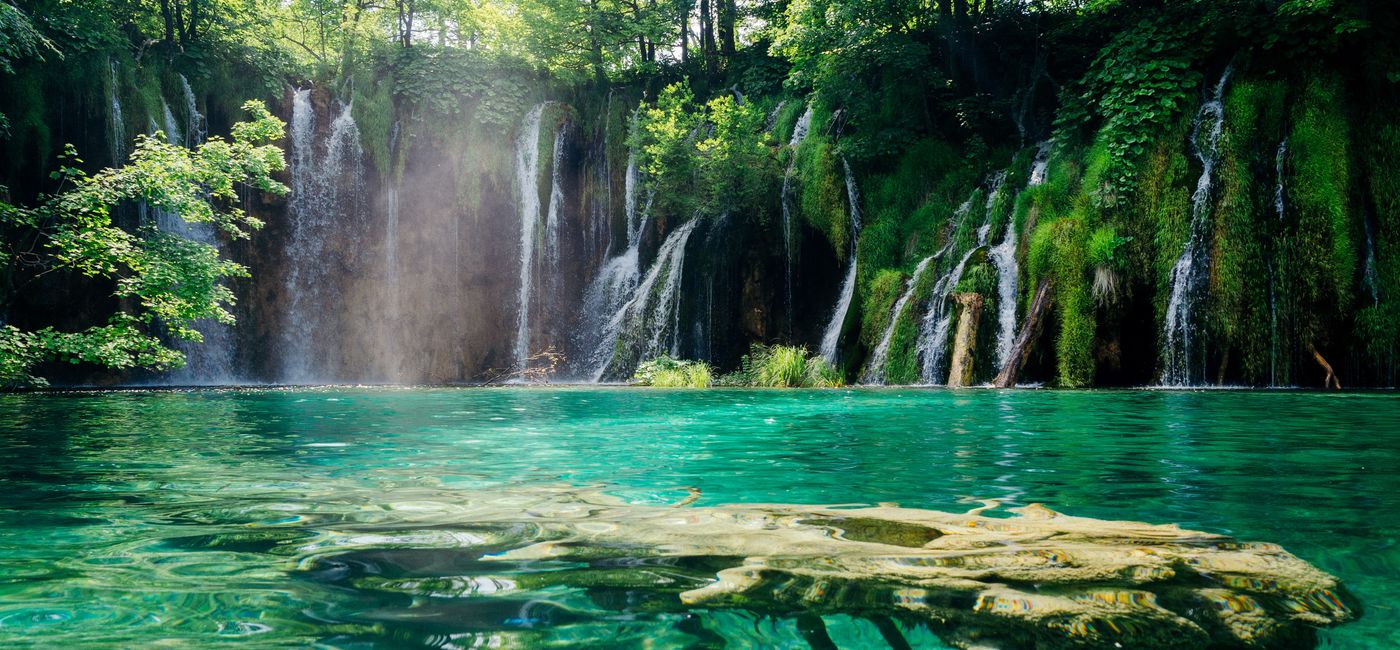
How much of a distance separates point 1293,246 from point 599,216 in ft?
54.7

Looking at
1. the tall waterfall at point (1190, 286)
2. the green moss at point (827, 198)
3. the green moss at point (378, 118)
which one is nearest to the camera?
the tall waterfall at point (1190, 286)

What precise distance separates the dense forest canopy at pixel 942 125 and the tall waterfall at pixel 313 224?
61 cm

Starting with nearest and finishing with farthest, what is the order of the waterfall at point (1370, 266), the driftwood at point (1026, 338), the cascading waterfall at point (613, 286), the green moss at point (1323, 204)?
the waterfall at point (1370, 266), the green moss at point (1323, 204), the driftwood at point (1026, 338), the cascading waterfall at point (613, 286)

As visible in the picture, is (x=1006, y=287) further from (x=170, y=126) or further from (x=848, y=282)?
(x=170, y=126)

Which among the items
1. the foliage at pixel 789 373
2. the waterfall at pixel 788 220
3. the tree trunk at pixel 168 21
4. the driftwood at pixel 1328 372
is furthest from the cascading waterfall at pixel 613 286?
the driftwood at pixel 1328 372

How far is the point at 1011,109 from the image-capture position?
17531 mm

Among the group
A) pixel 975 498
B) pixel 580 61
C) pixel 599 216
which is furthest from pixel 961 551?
pixel 580 61

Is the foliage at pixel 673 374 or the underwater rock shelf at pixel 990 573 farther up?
the underwater rock shelf at pixel 990 573

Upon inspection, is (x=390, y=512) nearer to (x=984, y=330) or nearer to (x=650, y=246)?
(x=984, y=330)

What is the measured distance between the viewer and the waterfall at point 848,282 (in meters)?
17.1

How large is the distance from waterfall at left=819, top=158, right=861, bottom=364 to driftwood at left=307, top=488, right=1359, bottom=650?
1463 centimetres

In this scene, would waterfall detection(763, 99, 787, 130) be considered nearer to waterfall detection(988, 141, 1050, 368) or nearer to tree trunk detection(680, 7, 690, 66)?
tree trunk detection(680, 7, 690, 66)

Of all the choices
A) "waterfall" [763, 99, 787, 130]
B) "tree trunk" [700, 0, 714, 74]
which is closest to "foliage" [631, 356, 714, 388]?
"waterfall" [763, 99, 787, 130]

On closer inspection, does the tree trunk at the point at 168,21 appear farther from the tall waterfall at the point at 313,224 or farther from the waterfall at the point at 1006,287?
the waterfall at the point at 1006,287
